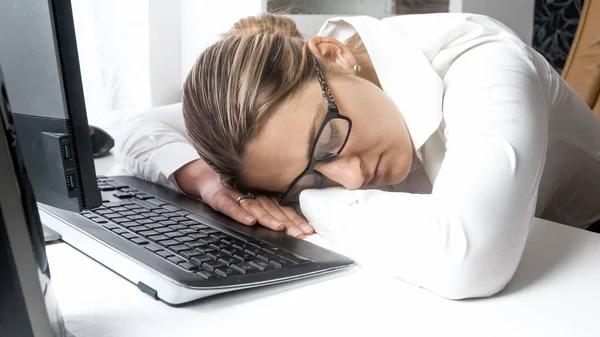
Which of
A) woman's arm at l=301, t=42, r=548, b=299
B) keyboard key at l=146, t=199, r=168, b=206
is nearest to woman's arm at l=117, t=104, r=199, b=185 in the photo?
keyboard key at l=146, t=199, r=168, b=206

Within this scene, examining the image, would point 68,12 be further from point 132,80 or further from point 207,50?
point 132,80

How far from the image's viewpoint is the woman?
0.58 m

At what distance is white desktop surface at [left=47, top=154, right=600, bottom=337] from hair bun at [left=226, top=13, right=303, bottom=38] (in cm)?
41

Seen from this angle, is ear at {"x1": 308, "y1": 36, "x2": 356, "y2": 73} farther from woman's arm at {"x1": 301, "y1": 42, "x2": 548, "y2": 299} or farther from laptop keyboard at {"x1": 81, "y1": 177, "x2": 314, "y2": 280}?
laptop keyboard at {"x1": 81, "y1": 177, "x2": 314, "y2": 280}

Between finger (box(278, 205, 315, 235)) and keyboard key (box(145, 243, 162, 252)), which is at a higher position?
keyboard key (box(145, 243, 162, 252))

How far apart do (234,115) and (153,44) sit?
774mm

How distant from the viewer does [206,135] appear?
2.69 ft

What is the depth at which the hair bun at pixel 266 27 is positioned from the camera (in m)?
0.89

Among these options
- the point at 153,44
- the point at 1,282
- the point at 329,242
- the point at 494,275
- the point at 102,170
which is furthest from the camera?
→ the point at 153,44

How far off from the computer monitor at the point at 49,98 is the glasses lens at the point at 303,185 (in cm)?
30

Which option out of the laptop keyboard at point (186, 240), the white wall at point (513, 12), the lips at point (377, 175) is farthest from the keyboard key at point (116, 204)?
the white wall at point (513, 12)

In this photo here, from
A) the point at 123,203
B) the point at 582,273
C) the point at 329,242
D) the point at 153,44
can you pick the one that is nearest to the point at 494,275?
the point at 582,273

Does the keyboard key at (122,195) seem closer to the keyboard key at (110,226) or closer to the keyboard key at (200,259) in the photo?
the keyboard key at (110,226)

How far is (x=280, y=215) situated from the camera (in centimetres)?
80
